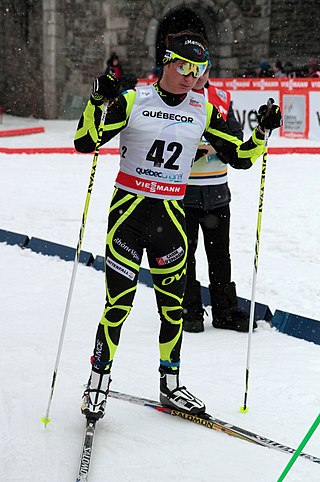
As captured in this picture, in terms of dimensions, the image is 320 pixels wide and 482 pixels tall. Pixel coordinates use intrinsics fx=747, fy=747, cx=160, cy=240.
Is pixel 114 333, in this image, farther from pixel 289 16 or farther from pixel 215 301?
pixel 289 16

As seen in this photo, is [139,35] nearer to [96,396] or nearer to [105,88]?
[105,88]

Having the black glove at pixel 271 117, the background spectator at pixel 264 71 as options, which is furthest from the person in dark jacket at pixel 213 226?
the background spectator at pixel 264 71

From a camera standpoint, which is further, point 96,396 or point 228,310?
point 228,310

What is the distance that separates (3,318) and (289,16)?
19878 mm

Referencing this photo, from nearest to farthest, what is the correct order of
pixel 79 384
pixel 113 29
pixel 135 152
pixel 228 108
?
pixel 135 152
pixel 79 384
pixel 228 108
pixel 113 29

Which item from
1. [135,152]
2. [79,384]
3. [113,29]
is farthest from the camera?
[113,29]

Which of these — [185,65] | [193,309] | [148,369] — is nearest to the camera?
[185,65]

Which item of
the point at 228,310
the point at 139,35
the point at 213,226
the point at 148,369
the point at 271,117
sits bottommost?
the point at 148,369

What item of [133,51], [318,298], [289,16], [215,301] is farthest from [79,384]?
[289,16]

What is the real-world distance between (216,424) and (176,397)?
291 mm

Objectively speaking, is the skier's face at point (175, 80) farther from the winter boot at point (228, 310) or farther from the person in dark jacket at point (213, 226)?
the winter boot at point (228, 310)

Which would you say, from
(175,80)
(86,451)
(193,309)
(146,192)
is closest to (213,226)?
(193,309)

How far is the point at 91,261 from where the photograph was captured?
25.9 feet

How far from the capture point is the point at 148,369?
5.11 meters
